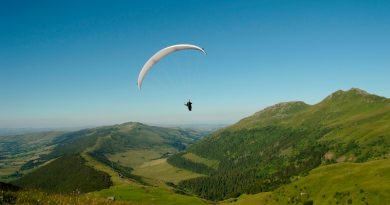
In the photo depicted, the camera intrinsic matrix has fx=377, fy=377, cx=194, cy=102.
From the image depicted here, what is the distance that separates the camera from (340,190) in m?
118

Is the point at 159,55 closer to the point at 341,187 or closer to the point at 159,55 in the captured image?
the point at 159,55

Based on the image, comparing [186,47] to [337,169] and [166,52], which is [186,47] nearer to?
[166,52]

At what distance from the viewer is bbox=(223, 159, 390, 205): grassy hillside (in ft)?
350

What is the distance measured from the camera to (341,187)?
120m

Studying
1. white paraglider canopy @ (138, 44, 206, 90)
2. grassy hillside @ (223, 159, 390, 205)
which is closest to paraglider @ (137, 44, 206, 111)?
white paraglider canopy @ (138, 44, 206, 90)

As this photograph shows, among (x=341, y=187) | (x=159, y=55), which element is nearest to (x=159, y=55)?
(x=159, y=55)

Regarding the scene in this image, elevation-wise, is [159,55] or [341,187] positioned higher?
[159,55]

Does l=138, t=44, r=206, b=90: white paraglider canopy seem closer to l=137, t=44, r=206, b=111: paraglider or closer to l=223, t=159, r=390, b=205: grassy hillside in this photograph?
l=137, t=44, r=206, b=111: paraglider

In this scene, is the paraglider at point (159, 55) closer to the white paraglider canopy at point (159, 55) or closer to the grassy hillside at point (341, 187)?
the white paraglider canopy at point (159, 55)

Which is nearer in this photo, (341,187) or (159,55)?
(159,55)

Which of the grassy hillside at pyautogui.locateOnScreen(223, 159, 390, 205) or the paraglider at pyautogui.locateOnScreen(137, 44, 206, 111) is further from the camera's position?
the grassy hillside at pyautogui.locateOnScreen(223, 159, 390, 205)

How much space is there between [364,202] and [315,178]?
3380cm

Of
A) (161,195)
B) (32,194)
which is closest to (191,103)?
(32,194)

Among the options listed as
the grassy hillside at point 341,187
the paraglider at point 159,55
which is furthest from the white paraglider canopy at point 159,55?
the grassy hillside at point 341,187
